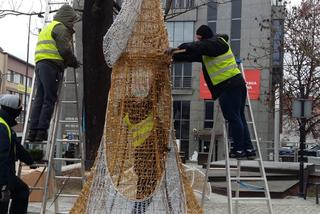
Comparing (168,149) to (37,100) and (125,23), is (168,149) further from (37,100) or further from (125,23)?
(37,100)

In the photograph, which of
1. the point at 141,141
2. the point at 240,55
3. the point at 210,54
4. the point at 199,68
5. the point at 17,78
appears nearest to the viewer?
the point at 141,141

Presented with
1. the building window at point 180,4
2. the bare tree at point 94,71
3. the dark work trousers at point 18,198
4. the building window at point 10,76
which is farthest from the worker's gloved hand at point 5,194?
the building window at point 10,76

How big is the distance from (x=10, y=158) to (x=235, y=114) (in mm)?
2823

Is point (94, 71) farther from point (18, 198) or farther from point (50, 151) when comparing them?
point (18, 198)

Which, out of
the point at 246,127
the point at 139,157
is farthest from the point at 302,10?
the point at 139,157

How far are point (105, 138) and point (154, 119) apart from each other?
623 millimetres

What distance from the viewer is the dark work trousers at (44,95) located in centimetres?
727

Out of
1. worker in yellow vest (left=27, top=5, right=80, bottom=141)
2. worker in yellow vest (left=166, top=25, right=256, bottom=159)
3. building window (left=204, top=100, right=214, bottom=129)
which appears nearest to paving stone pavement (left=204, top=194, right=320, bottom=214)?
worker in yellow vest (left=166, top=25, right=256, bottom=159)

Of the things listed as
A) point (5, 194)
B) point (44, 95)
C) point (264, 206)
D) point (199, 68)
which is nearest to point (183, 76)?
point (199, 68)

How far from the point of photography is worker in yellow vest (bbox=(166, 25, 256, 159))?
6961 mm

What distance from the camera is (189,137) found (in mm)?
56938

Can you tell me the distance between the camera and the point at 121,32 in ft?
21.0

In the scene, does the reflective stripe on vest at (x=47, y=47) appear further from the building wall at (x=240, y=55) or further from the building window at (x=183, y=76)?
the building window at (x=183, y=76)

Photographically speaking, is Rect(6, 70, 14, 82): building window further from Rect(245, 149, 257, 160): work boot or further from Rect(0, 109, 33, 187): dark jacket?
Rect(245, 149, 257, 160): work boot
